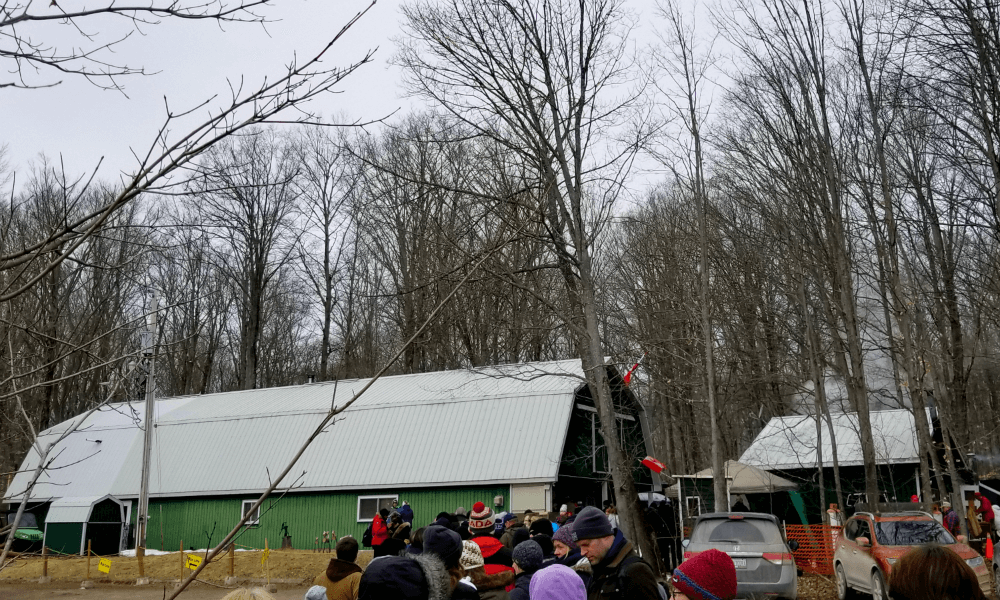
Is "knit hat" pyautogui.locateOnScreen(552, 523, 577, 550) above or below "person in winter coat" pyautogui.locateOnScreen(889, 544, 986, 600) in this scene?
below

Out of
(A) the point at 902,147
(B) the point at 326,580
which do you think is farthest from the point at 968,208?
(B) the point at 326,580

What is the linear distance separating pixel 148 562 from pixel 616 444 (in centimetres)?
1480

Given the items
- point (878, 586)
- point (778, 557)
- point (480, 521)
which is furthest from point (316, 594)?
point (878, 586)

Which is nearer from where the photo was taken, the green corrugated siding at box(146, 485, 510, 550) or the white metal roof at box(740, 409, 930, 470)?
the green corrugated siding at box(146, 485, 510, 550)

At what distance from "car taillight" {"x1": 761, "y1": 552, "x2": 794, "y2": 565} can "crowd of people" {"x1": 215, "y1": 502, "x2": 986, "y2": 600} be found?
832 centimetres

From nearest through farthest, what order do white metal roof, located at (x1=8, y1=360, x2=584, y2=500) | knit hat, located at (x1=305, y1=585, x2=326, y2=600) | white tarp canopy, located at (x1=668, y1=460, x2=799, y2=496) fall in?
knit hat, located at (x1=305, y1=585, x2=326, y2=600) → white metal roof, located at (x1=8, y1=360, x2=584, y2=500) → white tarp canopy, located at (x1=668, y1=460, x2=799, y2=496)

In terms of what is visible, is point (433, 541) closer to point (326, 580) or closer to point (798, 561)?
point (326, 580)

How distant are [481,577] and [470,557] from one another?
0.75ft

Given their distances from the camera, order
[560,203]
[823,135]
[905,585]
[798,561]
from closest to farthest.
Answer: [905,585], [560,203], [823,135], [798,561]

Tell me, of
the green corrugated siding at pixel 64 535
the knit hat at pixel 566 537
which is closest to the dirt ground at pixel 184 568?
the green corrugated siding at pixel 64 535

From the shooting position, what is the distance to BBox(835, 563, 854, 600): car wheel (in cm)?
1755

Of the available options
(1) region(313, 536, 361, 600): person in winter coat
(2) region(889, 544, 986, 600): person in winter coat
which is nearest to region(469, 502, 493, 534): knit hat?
(1) region(313, 536, 361, 600): person in winter coat

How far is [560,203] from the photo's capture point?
15.2 metres

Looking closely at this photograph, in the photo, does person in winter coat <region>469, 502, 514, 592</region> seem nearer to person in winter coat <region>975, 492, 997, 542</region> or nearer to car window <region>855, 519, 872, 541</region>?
car window <region>855, 519, 872, 541</region>
